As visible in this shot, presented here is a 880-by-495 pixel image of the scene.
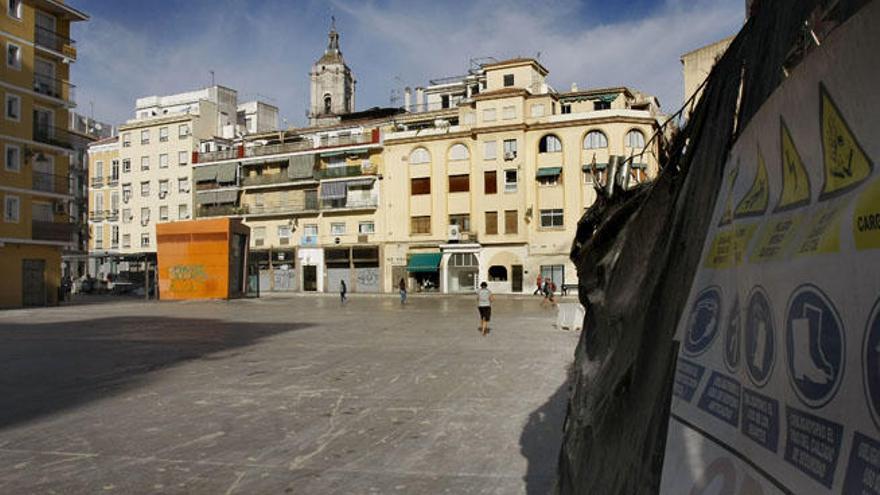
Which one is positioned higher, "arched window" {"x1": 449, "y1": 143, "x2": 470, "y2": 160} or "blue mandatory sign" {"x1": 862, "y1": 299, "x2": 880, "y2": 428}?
"arched window" {"x1": 449, "y1": 143, "x2": 470, "y2": 160}

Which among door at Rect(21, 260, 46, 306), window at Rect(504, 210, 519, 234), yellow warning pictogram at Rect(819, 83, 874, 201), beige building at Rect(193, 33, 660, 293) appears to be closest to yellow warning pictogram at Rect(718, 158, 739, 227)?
yellow warning pictogram at Rect(819, 83, 874, 201)

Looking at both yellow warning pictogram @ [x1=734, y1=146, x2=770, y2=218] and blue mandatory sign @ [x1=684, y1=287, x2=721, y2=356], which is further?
blue mandatory sign @ [x1=684, y1=287, x2=721, y2=356]

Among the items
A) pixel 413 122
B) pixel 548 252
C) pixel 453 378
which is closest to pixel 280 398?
pixel 453 378

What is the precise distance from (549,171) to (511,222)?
4728 mm

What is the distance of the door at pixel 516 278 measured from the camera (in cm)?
4909

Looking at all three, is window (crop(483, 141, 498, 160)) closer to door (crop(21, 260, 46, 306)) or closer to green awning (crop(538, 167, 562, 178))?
green awning (crop(538, 167, 562, 178))

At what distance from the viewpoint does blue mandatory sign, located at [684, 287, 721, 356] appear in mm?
2074

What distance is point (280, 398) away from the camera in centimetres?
931

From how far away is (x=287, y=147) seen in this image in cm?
5869

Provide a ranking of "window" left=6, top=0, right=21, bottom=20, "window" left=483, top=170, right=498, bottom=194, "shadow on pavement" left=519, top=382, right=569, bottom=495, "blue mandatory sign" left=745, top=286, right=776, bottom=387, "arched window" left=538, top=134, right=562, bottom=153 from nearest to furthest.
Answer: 1. "blue mandatory sign" left=745, top=286, right=776, bottom=387
2. "shadow on pavement" left=519, top=382, right=569, bottom=495
3. "window" left=6, top=0, right=21, bottom=20
4. "arched window" left=538, top=134, right=562, bottom=153
5. "window" left=483, top=170, right=498, bottom=194

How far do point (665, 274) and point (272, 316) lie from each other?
24.6 metres

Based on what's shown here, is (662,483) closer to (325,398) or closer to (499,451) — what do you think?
(499,451)

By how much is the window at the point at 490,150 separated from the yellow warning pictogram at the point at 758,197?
1933 inches

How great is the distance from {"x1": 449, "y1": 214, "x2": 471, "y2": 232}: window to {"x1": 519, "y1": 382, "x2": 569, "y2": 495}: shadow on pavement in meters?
42.4
